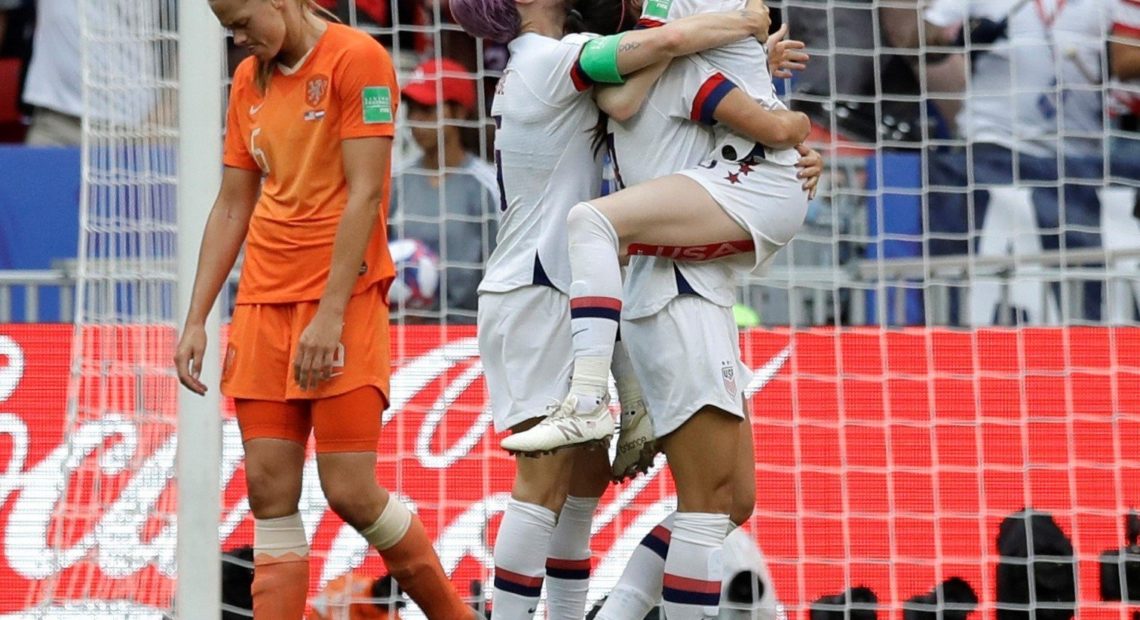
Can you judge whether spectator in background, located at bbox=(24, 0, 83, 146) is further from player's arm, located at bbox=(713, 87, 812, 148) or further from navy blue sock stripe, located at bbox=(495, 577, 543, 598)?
player's arm, located at bbox=(713, 87, 812, 148)

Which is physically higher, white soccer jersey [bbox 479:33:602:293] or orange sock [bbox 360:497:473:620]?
white soccer jersey [bbox 479:33:602:293]

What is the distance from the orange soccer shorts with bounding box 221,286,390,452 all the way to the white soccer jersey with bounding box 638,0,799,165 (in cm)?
94

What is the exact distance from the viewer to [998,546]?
17.4 ft

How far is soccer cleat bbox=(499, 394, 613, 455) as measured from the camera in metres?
3.38

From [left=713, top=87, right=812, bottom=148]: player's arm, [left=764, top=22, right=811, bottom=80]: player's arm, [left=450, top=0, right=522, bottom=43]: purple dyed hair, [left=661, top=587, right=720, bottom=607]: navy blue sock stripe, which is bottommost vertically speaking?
[left=661, top=587, right=720, bottom=607]: navy blue sock stripe

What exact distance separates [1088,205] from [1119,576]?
77.2 inches

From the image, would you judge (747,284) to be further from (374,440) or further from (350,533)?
(374,440)

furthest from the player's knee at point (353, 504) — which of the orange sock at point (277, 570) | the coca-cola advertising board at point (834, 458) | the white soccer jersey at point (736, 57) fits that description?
the coca-cola advertising board at point (834, 458)

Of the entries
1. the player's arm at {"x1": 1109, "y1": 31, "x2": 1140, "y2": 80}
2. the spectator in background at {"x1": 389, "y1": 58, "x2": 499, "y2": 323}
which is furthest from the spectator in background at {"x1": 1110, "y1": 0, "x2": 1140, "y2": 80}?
the spectator in background at {"x1": 389, "y1": 58, "x2": 499, "y2": 323}

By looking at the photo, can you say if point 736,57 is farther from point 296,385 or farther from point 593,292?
point 296,385

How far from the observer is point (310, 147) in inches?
147

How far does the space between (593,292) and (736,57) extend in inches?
24.1

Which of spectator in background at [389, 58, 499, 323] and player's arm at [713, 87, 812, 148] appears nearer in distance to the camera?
player's arm at [713, 87, 812, 148]

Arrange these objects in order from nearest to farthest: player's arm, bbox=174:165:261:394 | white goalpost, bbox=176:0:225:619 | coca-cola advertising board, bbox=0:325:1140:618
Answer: player's arm, bbox=174:165:261:394 → white goalpost, bbox=176:0:225:619 → coca-cola advertising board, bbox=0:325:1140:618
